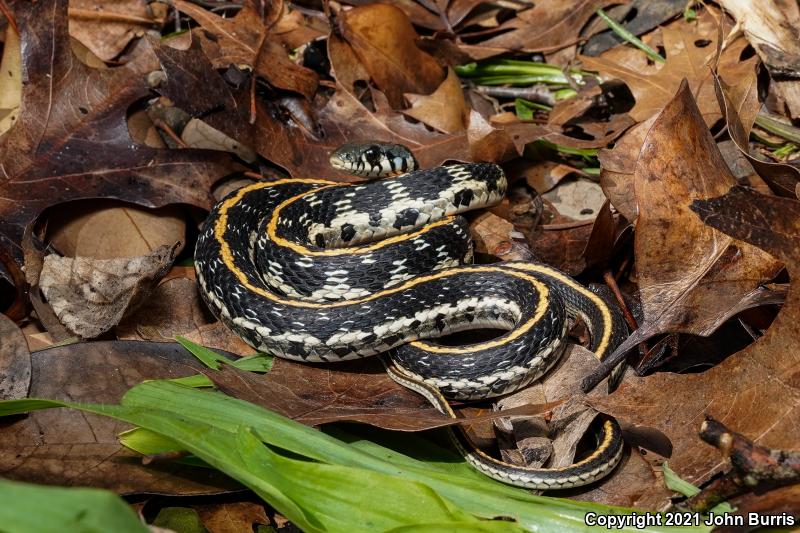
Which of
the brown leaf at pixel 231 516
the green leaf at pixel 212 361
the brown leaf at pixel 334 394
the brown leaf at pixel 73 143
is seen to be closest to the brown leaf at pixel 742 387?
the brown leaf at pixel 334 394

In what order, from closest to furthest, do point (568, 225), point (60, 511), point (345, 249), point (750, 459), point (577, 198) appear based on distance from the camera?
1. point (60, 511)
2. point (750, 459)
3. point (345, 249)
4. point (568, 225)
5. point (577, 198)

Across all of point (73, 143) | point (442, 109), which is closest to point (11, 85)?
point (73, 143)

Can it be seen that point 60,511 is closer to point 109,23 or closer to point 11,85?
point 11,85

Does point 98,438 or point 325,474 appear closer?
point 325,474

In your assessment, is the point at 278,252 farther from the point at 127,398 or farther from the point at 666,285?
the point at 666,285

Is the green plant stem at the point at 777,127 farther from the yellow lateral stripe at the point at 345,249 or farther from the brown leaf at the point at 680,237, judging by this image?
the yellow lateral stripe at the point at 345,249

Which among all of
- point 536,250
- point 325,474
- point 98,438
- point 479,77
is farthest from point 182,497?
point 479,77
